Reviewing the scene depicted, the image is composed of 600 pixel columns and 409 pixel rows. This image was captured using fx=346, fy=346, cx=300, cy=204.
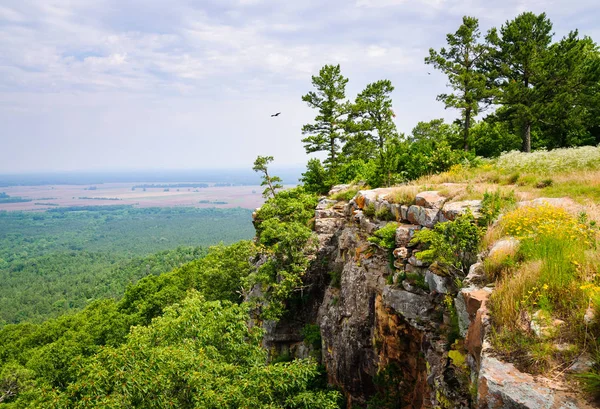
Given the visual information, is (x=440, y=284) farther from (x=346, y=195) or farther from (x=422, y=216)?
(x=346, y=195)

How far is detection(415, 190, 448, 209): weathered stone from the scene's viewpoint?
36.9 ft

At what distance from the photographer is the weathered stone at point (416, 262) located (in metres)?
10.1

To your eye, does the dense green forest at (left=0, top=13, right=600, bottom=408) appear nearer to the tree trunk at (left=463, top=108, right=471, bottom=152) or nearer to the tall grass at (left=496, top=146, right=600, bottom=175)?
the tree trunk at (left=463, top=108, right=471, bottom=152)

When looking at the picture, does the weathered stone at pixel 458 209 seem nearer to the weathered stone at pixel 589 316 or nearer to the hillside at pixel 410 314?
the hillside at pixel 410 314

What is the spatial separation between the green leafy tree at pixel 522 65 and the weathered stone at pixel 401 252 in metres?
15.7

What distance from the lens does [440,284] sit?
8.77 metres

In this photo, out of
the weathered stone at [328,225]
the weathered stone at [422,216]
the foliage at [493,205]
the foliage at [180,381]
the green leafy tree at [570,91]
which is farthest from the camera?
the green leafy tree at [570,91]

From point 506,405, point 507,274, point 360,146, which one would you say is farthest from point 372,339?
point 360,146

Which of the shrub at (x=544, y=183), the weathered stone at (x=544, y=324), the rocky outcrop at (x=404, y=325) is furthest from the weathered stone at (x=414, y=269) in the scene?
the weathered stone at (x=544, y=324)

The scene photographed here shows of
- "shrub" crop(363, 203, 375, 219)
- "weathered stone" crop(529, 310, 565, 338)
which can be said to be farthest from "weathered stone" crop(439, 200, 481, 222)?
"weathered stone" crop(529, 310, 565, 338)

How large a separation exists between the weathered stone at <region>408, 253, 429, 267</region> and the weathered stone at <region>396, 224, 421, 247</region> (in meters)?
0.84

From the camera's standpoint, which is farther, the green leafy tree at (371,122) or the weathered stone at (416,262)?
the green leafy tree at (371,122)

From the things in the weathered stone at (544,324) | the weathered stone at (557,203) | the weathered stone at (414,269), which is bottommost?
the weathered stone at (414,269)

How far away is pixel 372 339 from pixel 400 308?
3230 millimetres
